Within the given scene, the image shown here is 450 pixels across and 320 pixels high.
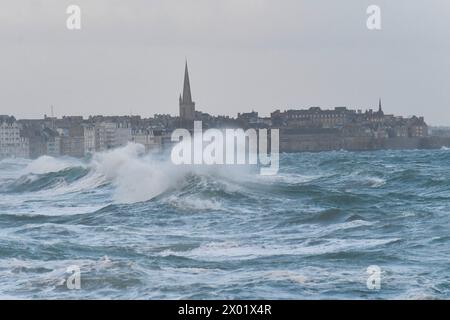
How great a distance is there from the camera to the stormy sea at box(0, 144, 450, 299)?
13.4 metres

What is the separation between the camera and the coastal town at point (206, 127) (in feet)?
380

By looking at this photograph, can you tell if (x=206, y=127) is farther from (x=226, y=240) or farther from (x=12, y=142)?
(x=226, y=240)

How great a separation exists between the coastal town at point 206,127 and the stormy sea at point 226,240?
72884mm

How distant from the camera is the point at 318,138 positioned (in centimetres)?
13225

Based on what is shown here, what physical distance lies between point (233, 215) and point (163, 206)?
324 centimetres

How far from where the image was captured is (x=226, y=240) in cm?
1841

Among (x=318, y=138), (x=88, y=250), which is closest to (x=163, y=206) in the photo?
(x=88, y=250)

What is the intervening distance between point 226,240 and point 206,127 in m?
97.7

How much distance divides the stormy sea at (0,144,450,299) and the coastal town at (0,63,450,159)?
72.9 meters

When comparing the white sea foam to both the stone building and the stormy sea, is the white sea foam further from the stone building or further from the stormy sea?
the stone building

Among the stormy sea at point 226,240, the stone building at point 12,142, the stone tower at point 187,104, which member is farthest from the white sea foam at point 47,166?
the stone tower at point 187,104

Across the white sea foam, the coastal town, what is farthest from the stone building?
the white sea foam
